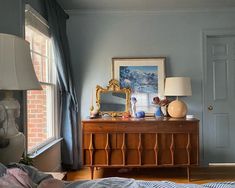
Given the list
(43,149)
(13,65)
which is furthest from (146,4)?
(13,65)

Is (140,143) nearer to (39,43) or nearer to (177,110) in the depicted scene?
(177,110)

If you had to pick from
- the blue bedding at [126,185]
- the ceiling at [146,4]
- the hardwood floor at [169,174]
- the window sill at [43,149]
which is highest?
the ceiling at [146,4]

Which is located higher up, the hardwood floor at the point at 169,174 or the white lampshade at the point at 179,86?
the white lampshade at the point at 179,86

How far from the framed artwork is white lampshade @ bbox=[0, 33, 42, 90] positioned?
8.03 feet

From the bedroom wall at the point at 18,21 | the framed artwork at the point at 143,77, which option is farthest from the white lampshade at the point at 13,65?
the framed artwork at the point at 143,77

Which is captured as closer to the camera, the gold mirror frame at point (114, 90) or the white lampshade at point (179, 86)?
the white lampshade at point (179, 86)

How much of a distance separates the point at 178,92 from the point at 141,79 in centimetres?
62

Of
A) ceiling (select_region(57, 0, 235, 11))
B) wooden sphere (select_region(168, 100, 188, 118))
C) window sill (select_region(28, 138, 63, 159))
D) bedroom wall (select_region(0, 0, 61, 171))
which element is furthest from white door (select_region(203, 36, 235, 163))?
bedroom wall (select_region(0, 0, 61, 171))

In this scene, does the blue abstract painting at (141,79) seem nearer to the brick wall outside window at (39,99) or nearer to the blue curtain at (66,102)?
the blue curtain at (66,102)

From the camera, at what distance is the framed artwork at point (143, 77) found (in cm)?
411

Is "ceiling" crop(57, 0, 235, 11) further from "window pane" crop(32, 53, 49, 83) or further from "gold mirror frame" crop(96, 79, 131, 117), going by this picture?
"gold mirror frame" crop(96, 79, 131, 117)

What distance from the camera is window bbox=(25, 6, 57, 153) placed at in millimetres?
3072

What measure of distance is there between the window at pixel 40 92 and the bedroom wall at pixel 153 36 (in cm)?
64

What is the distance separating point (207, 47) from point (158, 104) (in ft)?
3.91
